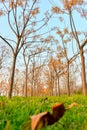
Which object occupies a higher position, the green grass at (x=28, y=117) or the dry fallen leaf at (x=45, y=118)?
the dry fallen leaf at (x=45, y=118)

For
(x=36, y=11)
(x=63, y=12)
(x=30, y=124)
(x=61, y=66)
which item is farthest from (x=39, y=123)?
(x=61, y=66)

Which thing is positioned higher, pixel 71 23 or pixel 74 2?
pixel 74 2

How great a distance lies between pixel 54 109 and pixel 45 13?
18372mm

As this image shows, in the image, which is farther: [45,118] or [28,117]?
[28,117]

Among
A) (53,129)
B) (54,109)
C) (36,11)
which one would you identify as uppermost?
(36,11)

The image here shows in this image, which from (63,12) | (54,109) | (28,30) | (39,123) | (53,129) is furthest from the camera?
(28,30)

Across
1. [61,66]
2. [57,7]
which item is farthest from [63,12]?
[61,66]

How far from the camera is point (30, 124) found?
0.80m

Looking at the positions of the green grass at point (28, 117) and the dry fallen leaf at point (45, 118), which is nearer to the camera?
the dry fallen leaf at point (45, 118)

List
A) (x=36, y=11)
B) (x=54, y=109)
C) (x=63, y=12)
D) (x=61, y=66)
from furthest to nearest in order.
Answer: (x=61, y=66)
(x=63, y=12)
(x=36, y=11)
(x=54, y=109)

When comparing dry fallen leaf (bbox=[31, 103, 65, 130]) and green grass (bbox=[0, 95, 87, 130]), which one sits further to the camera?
green grass (bbox=[0, 95, 87, 130])

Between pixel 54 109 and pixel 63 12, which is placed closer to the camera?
pixel 54 109

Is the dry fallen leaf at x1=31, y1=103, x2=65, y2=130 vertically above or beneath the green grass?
above

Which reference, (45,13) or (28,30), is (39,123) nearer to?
(45,13)
